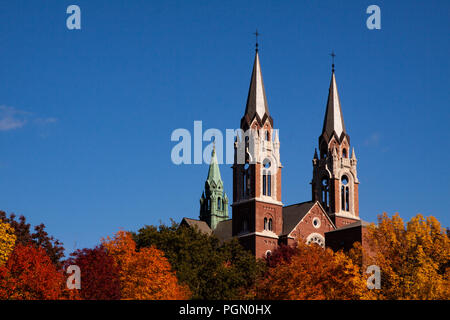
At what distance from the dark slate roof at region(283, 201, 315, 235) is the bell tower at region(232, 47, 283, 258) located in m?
1.15

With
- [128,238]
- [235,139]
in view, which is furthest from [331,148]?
[128,238]

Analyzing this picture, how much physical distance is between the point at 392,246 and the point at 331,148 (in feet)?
168

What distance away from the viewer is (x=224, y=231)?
387 feet

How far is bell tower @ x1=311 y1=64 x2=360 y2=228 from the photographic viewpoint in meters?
112

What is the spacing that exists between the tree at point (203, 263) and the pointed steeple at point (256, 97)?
24.3m

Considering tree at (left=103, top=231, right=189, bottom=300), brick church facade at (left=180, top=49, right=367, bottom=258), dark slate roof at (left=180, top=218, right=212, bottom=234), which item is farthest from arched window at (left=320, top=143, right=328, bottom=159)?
tree at (left=103, top=231, right=189, bottom=300)

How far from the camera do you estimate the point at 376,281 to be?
60.8 metres

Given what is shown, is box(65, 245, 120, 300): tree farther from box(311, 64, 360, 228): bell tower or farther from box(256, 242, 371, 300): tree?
box(311, 64, 360, 228): bell tower

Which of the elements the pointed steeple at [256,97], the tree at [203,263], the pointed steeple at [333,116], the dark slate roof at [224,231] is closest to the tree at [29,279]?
the tree at [203,263]

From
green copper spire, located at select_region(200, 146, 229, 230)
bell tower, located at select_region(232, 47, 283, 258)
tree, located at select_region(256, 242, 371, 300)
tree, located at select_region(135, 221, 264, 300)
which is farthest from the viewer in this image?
green copper spire, located at select_region(200, 146, 229, 230)

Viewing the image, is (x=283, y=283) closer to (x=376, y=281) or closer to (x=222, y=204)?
(x=376, y=281)

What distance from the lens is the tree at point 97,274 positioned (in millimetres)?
63406

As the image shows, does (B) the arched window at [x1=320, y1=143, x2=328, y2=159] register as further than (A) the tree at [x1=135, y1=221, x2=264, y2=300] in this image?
Yes

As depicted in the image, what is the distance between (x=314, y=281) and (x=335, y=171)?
164 feet
